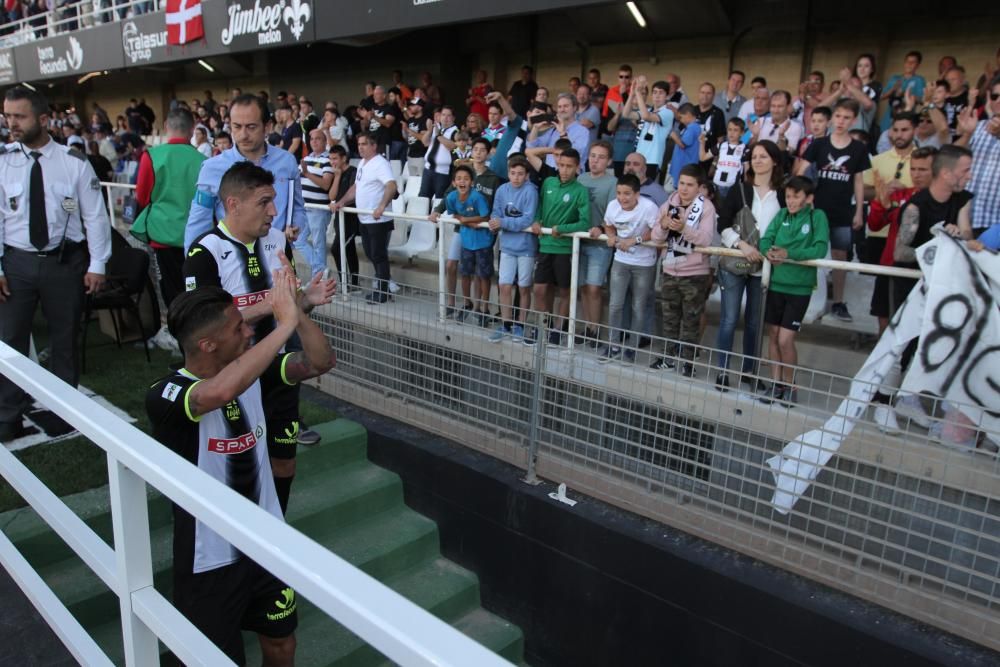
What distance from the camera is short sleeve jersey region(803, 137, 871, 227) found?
591cm

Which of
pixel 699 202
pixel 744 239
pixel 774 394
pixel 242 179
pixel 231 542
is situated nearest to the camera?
pixel 231 542

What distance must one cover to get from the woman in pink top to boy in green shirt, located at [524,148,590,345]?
73 centimetres

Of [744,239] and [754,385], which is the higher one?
[744,239]

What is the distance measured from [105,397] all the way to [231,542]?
14.9ft

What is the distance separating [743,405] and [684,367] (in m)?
0.48

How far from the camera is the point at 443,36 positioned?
46.6 feet

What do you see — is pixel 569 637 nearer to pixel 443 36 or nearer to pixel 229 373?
pixel 229 373

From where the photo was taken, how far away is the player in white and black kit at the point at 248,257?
10.1ft

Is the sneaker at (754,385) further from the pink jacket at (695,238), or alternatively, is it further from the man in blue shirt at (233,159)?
the man in blue shirt at (233,159)

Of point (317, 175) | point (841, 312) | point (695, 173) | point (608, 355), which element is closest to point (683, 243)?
point (695, 173)

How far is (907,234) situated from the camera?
4.66 m

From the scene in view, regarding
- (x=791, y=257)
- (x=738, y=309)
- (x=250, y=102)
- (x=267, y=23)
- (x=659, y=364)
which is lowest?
(x=659, y=364)

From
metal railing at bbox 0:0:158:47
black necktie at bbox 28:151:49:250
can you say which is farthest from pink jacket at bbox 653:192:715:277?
Result: metal railing at bbox 0:0:158:47

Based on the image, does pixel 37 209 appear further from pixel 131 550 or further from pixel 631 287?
pixel 631 287
